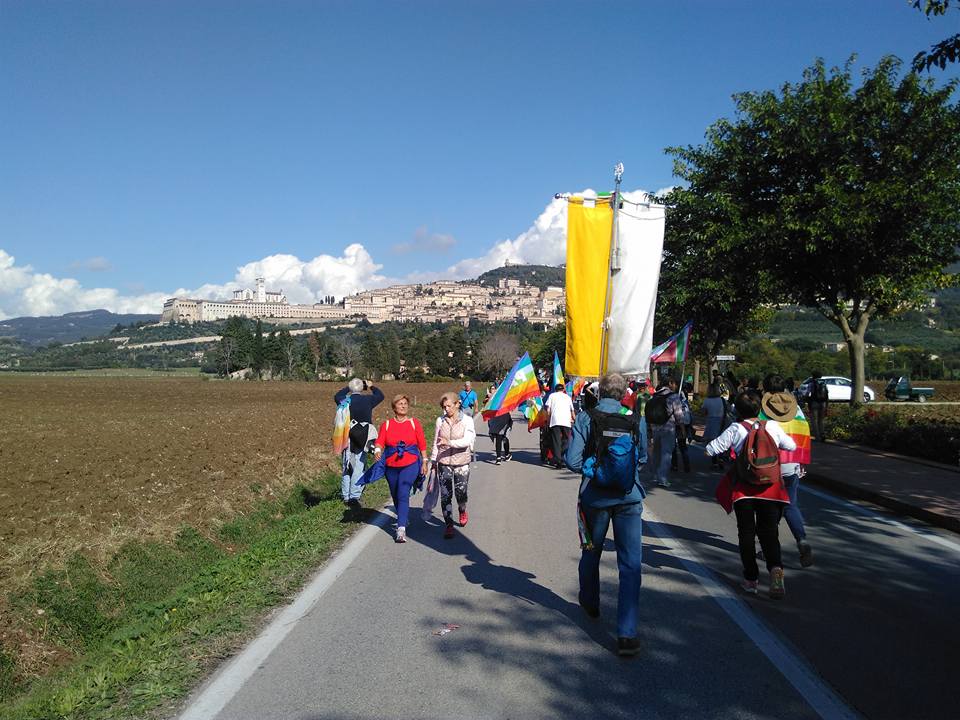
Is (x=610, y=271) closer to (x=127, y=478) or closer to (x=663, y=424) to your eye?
(x=663, y=424)

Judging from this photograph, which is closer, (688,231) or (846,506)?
(846,506)

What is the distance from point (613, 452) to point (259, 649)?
8.48 ft

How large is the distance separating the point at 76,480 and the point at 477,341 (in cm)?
11099

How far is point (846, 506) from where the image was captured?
407 inches

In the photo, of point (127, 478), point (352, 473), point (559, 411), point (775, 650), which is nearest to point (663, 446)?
point (559, 411)

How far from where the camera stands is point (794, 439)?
710 centimetres

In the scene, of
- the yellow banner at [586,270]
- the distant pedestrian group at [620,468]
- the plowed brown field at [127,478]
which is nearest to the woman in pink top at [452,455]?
the distant pedestrian group at [620,468]

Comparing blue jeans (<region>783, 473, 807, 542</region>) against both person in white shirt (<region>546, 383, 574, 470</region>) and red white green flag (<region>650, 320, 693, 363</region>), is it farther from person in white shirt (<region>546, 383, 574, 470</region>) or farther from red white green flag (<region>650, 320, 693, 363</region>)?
red white green flag (<region>650, 320, 693, 363</region>)

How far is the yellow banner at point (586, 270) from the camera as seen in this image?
7.06 metres

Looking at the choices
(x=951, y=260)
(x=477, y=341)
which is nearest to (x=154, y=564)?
(x=951, y=260)

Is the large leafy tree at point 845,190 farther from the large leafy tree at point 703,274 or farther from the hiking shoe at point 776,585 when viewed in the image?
the hiking shoe at point 776,585

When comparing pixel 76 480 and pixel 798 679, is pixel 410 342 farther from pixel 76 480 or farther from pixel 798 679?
pixel 798 679

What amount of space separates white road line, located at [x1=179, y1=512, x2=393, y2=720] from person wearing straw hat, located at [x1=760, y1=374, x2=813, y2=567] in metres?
4.02

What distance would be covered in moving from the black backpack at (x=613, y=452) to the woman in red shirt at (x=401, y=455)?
3.38m
